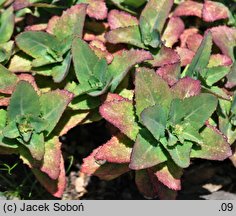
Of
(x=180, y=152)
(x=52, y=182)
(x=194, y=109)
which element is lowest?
(x=52, y=182)

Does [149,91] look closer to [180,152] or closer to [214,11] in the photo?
[180,152]

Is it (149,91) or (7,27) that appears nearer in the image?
(149,91)

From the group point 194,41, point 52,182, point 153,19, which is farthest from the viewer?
point 194,41

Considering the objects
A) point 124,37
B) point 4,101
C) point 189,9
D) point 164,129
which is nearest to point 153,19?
point 124,37

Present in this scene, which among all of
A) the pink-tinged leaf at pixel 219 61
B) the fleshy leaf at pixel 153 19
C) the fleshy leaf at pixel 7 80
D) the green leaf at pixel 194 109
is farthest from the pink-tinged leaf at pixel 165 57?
the fleshy leaf at pixel 7 80

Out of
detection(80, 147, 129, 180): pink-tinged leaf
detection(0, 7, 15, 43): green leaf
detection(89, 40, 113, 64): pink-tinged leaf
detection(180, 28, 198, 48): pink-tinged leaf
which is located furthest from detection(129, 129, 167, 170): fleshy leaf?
detection(0, 7, 15, 43): green leaf

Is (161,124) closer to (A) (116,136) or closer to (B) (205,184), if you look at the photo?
(A) (116,136)

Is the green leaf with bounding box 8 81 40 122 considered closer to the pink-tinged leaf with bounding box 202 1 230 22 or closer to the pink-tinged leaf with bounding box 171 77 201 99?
the pink-tinged leaf with bounding box 171 77 201 99
